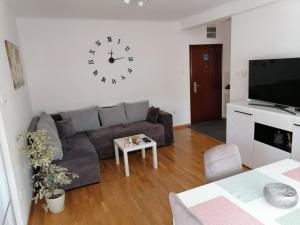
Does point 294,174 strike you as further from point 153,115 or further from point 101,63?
point 101,63

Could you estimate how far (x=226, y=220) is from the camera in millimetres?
1221

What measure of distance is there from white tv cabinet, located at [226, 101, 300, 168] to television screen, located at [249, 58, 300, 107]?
19cm

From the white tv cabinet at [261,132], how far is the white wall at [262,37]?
625 mm

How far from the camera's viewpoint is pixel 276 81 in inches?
117

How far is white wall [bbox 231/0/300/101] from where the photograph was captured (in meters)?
2.94

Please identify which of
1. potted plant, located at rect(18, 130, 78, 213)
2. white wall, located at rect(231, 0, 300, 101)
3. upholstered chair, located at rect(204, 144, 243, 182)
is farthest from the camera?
white wall, located at rect(231, 0, 300, 101)

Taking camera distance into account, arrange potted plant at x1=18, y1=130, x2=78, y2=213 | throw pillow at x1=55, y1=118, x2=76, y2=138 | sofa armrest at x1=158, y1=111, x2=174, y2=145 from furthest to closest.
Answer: sofa armrest at x1=158, y1=111, x2=174, y2=145
throw pillow at x1=55, y1=118, x2=76, y2=138
potted plant at x1=18, y1=130, x2=78, y2=213

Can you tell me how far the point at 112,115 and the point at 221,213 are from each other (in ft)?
11.4

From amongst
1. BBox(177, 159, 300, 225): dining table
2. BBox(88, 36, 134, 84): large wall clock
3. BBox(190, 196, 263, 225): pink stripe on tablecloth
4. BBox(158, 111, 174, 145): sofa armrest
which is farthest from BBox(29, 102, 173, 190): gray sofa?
BBox(190, 196, 263, 225): pink stripe on tablecloth

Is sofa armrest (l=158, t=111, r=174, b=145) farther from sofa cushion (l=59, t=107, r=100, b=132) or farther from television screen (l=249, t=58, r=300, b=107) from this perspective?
television screen (l=249, t=58, r=300, b=107)

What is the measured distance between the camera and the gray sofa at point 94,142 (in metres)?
3.06

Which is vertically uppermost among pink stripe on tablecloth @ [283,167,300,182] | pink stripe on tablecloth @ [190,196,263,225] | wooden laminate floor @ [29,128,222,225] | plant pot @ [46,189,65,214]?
pink stripe on tablecloth @ [283,167,300,182]

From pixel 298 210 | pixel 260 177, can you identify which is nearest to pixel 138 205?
pixel 260 177

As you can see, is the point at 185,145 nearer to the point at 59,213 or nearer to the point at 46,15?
the point at 59,213
